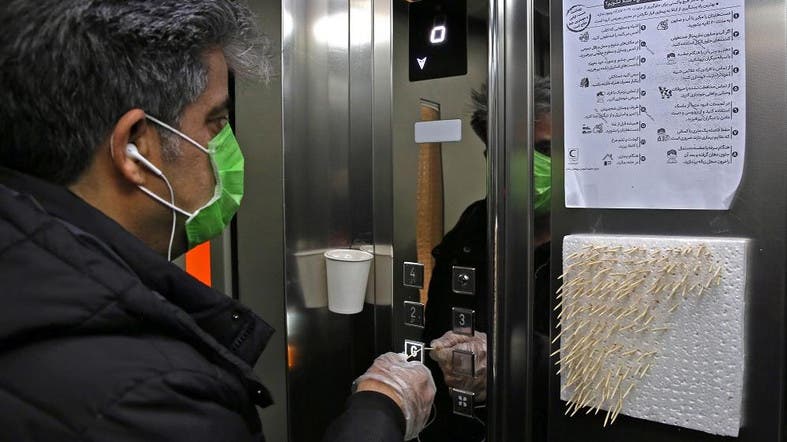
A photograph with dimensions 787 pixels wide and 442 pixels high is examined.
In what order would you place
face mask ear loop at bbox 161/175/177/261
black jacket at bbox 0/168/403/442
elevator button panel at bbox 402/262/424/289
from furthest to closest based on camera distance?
elevator button panel at bbox 402/262/424/289, face mask ear loop at bbox 161/175/177/261, black jacket at bbox 0/168/403/442

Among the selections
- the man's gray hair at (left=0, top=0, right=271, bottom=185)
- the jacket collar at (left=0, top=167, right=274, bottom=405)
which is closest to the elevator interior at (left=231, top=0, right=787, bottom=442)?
the jacket collar at (left=0, top=167, right=274, bottom=405)

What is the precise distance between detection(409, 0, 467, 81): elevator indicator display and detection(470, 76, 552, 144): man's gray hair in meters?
0.06

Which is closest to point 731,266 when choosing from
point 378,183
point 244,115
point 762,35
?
point 762,35

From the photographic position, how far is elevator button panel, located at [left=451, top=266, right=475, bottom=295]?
1.15 meters

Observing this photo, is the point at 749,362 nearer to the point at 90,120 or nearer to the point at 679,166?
the point at 679,166

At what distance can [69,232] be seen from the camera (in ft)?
2.00

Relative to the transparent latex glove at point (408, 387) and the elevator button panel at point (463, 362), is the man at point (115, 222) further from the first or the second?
the elevator button panel at point (463, 362)

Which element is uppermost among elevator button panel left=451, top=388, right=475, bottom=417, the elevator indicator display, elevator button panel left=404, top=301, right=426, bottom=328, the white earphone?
the elevator indicator display

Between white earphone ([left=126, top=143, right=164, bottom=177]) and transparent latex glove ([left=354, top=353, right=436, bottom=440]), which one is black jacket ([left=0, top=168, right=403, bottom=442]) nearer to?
white earphone ([left=126, top=143, right=164, bottom=177])

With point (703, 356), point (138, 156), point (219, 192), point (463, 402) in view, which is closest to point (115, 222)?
point (138, 156)

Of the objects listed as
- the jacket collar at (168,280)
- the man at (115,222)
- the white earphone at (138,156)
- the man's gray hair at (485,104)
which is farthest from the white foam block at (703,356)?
the white earphone at (138,156)

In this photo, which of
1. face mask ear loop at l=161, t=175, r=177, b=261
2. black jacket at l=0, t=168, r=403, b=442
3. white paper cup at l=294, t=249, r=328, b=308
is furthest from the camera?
white paper cup at l=294, t=249, r=328, b=308

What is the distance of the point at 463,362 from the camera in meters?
1.17

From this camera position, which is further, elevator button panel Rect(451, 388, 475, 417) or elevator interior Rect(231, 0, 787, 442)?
elevator button panel Rect(451, 388, 475, 417)
